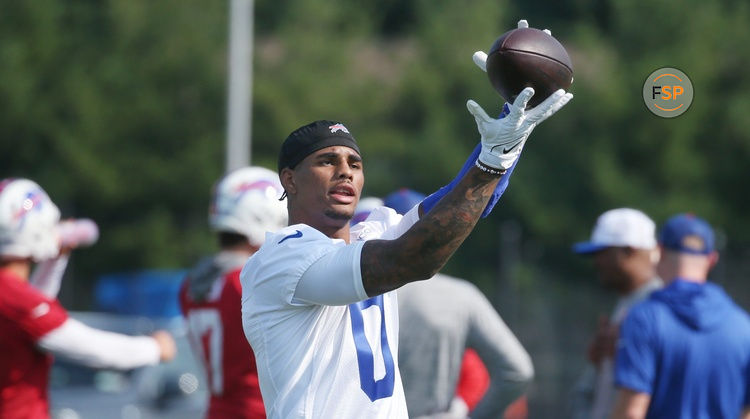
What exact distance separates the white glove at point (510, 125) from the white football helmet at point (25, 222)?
3031mm

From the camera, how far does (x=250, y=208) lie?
587 centimetres

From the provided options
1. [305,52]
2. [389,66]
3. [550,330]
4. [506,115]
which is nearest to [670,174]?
[550,330]

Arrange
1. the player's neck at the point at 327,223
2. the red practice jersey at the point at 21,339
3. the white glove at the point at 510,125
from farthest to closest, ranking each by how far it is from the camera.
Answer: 1. the red practice jersey at the point at 21,339
2. the player's neck at the point at 327,223
3. the white glove at the point at 510,125

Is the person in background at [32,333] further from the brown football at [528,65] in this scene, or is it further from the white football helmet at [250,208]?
the brown football at [528,65]

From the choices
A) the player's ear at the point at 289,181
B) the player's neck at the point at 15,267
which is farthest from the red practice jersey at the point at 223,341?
the player's ear at the point at 289,181

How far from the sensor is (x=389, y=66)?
37844 millimetres

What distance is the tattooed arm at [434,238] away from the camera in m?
3.40

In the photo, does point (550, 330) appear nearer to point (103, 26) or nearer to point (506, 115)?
point (506, 115)

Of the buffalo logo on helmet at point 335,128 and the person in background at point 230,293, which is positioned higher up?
the buffalo logo on helmet at point 335,128

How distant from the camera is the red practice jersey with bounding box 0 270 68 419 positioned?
5387 millimetres

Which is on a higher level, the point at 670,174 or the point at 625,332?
the point at 670,174

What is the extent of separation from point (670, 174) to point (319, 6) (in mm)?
11944

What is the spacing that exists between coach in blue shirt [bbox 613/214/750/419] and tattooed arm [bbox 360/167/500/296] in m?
2.43

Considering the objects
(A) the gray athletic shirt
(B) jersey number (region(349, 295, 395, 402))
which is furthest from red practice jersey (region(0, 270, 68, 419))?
(B) jersey number (region(349, 295, 395, 402))
